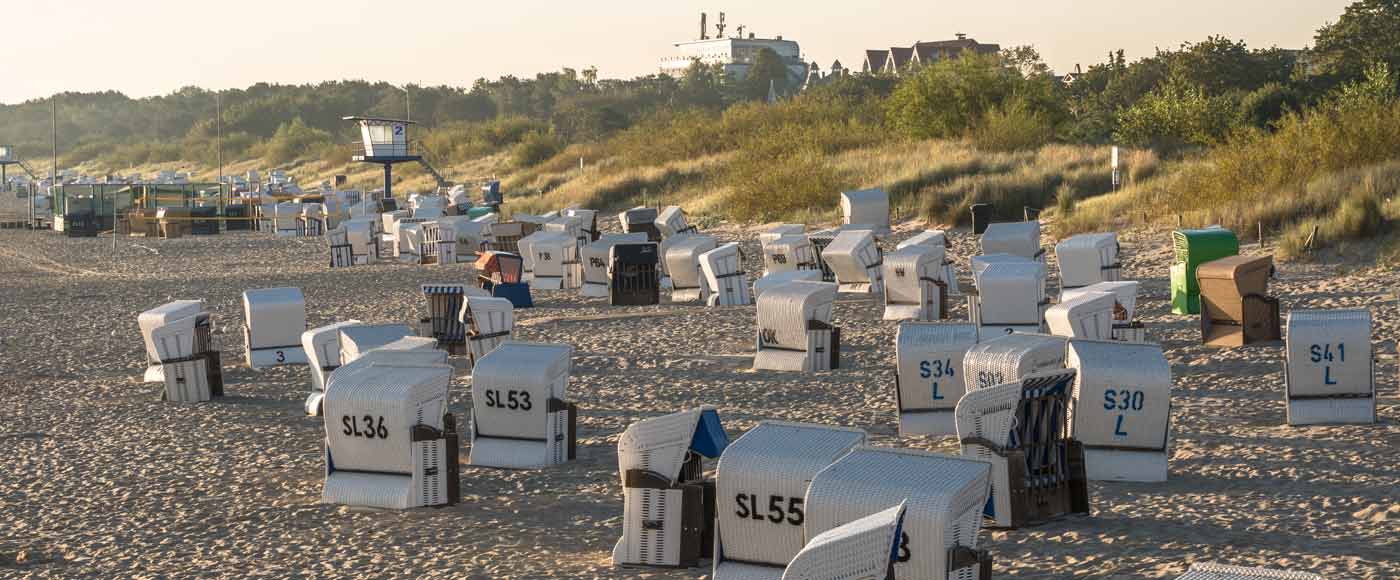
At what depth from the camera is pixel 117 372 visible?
17688 millimetres

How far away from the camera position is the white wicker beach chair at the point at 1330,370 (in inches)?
445

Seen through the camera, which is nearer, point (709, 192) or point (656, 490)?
point (656, 490)

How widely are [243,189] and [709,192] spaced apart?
129 feet

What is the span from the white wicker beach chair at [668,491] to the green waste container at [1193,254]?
36.3 feet

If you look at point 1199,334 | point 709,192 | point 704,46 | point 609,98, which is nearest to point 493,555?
point 1199,334

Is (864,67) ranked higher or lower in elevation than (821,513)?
higher

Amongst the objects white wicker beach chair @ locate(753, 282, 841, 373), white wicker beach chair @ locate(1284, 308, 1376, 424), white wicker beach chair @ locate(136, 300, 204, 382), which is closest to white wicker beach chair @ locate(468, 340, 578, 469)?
white wicker beach chair @ locate(753, 282, 841, 373)

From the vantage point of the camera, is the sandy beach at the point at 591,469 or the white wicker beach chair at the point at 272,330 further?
the white wicker beach chair at the point at 272,330

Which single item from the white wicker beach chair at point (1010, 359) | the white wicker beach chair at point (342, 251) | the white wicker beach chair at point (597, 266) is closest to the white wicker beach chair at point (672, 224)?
the white wicker beach chair at point (597, 266)

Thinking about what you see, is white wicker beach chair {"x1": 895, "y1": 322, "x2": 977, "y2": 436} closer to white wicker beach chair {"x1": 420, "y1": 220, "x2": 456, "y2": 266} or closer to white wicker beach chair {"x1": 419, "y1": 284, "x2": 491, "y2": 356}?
white wicker beach chair {"x1": 419, "y1": 284, "x2": 491, "y2": 356}

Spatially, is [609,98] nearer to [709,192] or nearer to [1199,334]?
[709,192]

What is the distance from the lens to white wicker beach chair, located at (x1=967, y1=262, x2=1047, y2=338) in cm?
1527

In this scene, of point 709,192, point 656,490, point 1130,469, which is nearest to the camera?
point 656,490

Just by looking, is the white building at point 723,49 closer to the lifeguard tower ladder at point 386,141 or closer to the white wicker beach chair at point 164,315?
the lifeguard tower ladder at point 386,141
